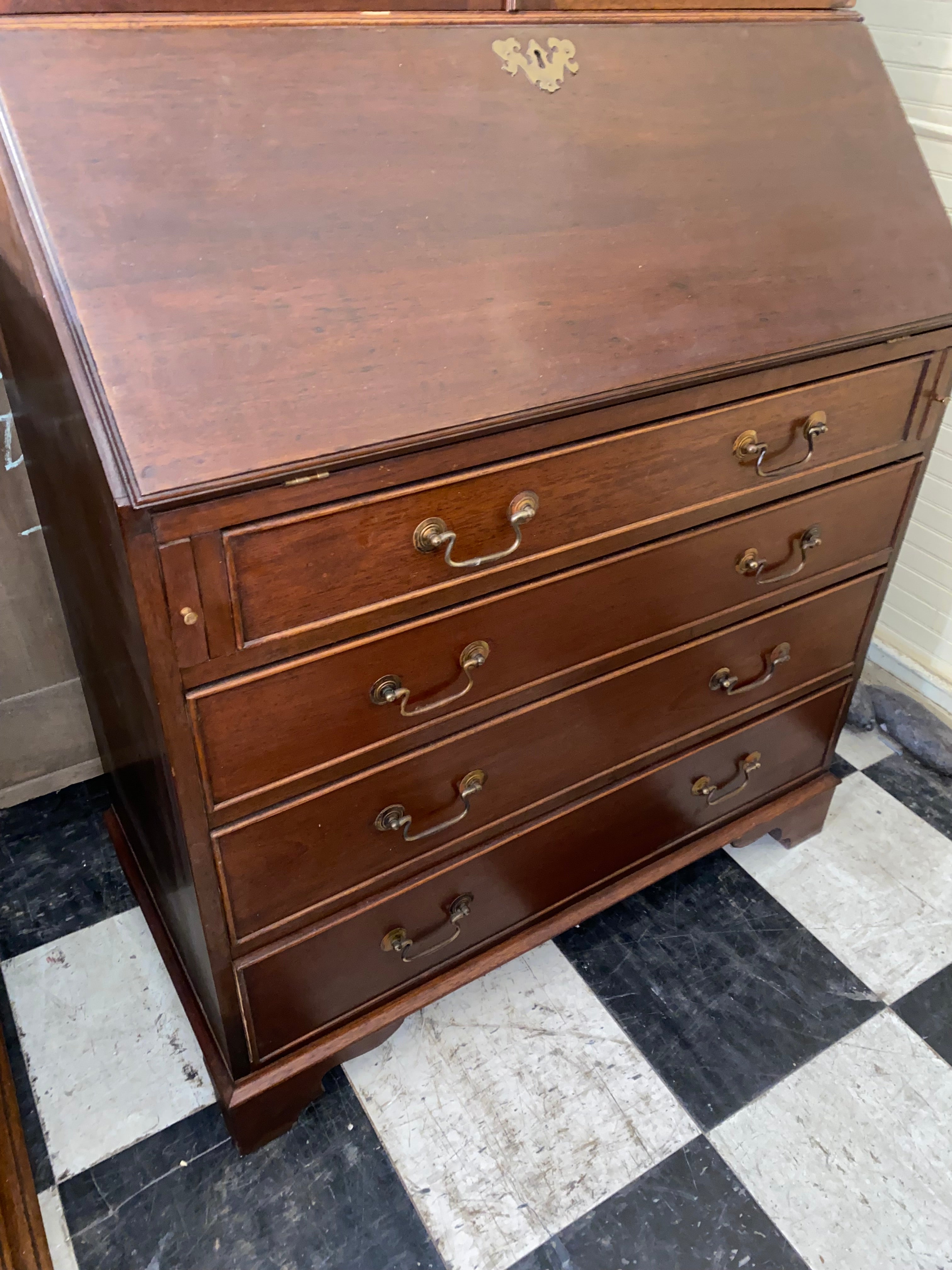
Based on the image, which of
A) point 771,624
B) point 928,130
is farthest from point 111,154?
point 928,130

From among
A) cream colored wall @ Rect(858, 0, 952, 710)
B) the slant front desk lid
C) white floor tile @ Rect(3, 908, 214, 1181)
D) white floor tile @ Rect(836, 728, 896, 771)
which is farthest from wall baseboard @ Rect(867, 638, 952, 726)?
white floor tile @ Rect(3, 908, 214, 1181)

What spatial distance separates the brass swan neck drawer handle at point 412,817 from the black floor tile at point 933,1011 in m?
0.79

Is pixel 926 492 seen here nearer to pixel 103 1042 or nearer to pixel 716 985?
pixel 716 985

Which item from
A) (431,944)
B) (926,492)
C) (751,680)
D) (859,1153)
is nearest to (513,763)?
(431,944)

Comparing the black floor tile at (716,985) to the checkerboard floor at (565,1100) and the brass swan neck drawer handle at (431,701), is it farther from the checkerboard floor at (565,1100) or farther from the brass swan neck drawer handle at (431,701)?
the brass swan neck drawer handle at (431,701)

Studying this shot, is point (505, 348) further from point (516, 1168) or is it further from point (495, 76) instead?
point (516, 1168)

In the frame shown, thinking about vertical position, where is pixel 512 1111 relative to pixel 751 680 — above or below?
below

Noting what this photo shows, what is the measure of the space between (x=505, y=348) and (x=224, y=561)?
1.05 feet

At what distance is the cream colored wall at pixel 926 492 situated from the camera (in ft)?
5.01

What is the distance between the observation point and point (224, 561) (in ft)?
2.33

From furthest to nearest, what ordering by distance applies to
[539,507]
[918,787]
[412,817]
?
[918,787] → [412,817] → [539,507]

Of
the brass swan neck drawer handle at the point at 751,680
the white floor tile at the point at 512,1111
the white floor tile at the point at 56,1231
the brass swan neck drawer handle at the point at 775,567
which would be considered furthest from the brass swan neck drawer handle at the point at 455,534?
the white floor tile at the point at 56,1231

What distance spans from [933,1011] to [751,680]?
0.58m

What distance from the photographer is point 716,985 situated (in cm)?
135
